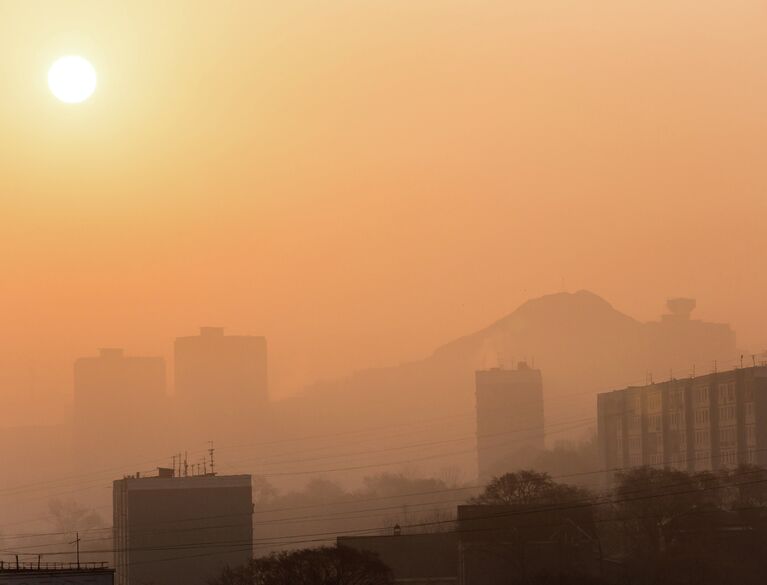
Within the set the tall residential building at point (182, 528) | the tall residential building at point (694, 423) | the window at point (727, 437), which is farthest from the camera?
the window at point (727, 437)

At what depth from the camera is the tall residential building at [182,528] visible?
12862 centimetres

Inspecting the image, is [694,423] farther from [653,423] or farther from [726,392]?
[653,423]

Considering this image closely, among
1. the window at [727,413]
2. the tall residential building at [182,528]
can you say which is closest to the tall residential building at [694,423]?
the window at [727,413]

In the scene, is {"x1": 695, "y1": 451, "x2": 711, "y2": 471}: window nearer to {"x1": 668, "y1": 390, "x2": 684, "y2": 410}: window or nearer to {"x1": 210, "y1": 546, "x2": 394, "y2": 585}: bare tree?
{"x1": 668, "y1": 390, "x2": 684, "y2": 410}: window

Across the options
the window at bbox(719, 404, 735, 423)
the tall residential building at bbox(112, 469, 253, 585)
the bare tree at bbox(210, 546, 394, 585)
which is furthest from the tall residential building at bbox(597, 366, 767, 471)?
the bare tree at bbox(210, 546, 394, 585)

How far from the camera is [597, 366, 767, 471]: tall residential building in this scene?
15850 cm

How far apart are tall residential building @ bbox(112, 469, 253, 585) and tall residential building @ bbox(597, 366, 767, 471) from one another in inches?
2069

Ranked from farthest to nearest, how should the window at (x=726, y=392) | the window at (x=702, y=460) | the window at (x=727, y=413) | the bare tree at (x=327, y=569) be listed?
the window at (x=702, y=460), the window at (x=727, y=413), the window at (x=726, y=392), the bare tree at (x=327, y=569)

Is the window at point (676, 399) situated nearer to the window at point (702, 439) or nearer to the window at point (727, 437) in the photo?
the window at point (702, 439)

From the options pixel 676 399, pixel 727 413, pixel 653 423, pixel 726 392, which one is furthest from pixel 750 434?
pixel 653 423

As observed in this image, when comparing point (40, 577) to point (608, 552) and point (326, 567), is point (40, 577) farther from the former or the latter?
point (608, 552)

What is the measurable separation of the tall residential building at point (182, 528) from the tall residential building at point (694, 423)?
5256 cm

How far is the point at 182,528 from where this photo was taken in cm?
13138

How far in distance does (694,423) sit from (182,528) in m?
67.0
